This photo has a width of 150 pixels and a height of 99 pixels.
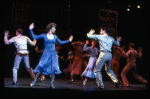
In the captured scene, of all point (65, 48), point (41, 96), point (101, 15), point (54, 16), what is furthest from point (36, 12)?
point (41, 96)

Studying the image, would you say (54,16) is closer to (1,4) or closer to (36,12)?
(36,12)

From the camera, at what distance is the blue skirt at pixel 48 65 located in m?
6.23

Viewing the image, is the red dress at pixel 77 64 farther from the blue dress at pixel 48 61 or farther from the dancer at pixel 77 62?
the blue dress at pixel 48 61

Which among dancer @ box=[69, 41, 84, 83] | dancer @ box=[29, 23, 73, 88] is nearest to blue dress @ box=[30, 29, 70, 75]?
dancer @ box=[29, 23, 73, 88]

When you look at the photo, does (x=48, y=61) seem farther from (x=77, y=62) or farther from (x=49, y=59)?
(x=77, y=62)

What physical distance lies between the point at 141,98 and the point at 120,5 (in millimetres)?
6637

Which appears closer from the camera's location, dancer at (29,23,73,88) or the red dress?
dancer at (29,23,73,88)

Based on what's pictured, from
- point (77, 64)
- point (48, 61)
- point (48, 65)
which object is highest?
point (48, 61)

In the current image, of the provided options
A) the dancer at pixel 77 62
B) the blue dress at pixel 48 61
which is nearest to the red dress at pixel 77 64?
the dancer at pixel 77 62

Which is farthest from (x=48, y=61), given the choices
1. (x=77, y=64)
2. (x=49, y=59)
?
(x=77, y=64)

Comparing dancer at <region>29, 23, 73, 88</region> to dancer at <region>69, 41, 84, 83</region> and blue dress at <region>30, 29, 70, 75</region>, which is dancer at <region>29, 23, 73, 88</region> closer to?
blue dress at <region>30, 29, 70, 75</region>

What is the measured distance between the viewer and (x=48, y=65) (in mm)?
6301

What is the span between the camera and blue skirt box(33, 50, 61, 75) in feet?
20.4

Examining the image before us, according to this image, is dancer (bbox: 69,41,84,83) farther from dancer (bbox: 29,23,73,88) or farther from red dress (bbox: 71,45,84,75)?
dancer (bbox: 29,23,73,88)
